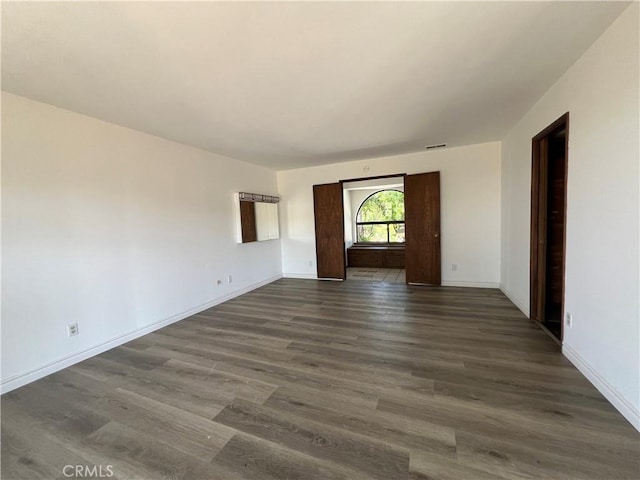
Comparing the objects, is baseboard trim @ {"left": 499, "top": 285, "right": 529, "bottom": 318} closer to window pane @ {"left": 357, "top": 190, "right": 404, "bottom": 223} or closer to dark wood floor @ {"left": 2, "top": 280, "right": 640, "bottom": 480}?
dark wood floor @ {"left": 2, "top": 280, "right": 640, "bottom": 480}

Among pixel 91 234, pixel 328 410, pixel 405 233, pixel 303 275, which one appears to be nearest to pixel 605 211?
pixel 328 410

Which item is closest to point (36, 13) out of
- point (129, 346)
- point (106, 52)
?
point (106, 52)

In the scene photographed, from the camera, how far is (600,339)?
1.80 meters

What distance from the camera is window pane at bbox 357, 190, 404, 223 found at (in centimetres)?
764

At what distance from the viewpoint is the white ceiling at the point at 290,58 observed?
144 cm

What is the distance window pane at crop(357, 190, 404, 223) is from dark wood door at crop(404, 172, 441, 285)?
287cm

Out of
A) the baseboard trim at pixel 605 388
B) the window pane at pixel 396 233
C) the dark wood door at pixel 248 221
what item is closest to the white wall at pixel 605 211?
the baseboard trim at pixel 605 388

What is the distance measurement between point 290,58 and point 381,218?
20.8 feet

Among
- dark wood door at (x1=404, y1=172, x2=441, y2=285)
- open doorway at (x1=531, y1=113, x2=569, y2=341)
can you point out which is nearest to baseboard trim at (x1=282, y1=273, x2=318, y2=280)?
dark wood door at (x1=404, y1=172, x2=441, y2=285)

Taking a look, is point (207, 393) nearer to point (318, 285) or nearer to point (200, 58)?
point (200, 58)

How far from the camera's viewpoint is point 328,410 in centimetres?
175

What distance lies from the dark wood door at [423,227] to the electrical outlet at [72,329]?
181 inches

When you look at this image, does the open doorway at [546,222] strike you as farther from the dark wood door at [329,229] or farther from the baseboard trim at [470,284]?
the dark wood door at [329,229]

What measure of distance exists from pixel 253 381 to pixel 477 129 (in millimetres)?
3939
